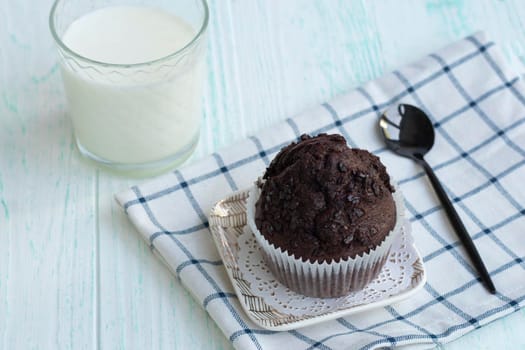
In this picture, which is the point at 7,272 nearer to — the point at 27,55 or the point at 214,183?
the point at 214,183

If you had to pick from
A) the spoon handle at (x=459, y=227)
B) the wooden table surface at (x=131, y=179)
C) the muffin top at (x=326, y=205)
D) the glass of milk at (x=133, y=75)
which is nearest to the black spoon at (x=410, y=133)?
the spoon handle at (x=459, y=227)

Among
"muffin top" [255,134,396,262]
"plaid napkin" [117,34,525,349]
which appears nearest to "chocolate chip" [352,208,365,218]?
"muffin top" [255,134,396,262]

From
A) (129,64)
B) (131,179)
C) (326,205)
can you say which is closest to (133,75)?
(129,64)

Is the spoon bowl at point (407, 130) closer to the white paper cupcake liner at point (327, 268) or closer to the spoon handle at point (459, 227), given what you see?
the spoon handle at point (459, 227)

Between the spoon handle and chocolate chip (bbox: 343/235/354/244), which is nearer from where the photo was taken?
chocolate chip (bbox: 343/235/354/244)

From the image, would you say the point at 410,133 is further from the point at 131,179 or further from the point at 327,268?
the point at 131,179

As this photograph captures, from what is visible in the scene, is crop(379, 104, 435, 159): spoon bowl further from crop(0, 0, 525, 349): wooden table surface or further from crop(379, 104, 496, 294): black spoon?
crop(0, 0, 525, 349): wooden table surface
